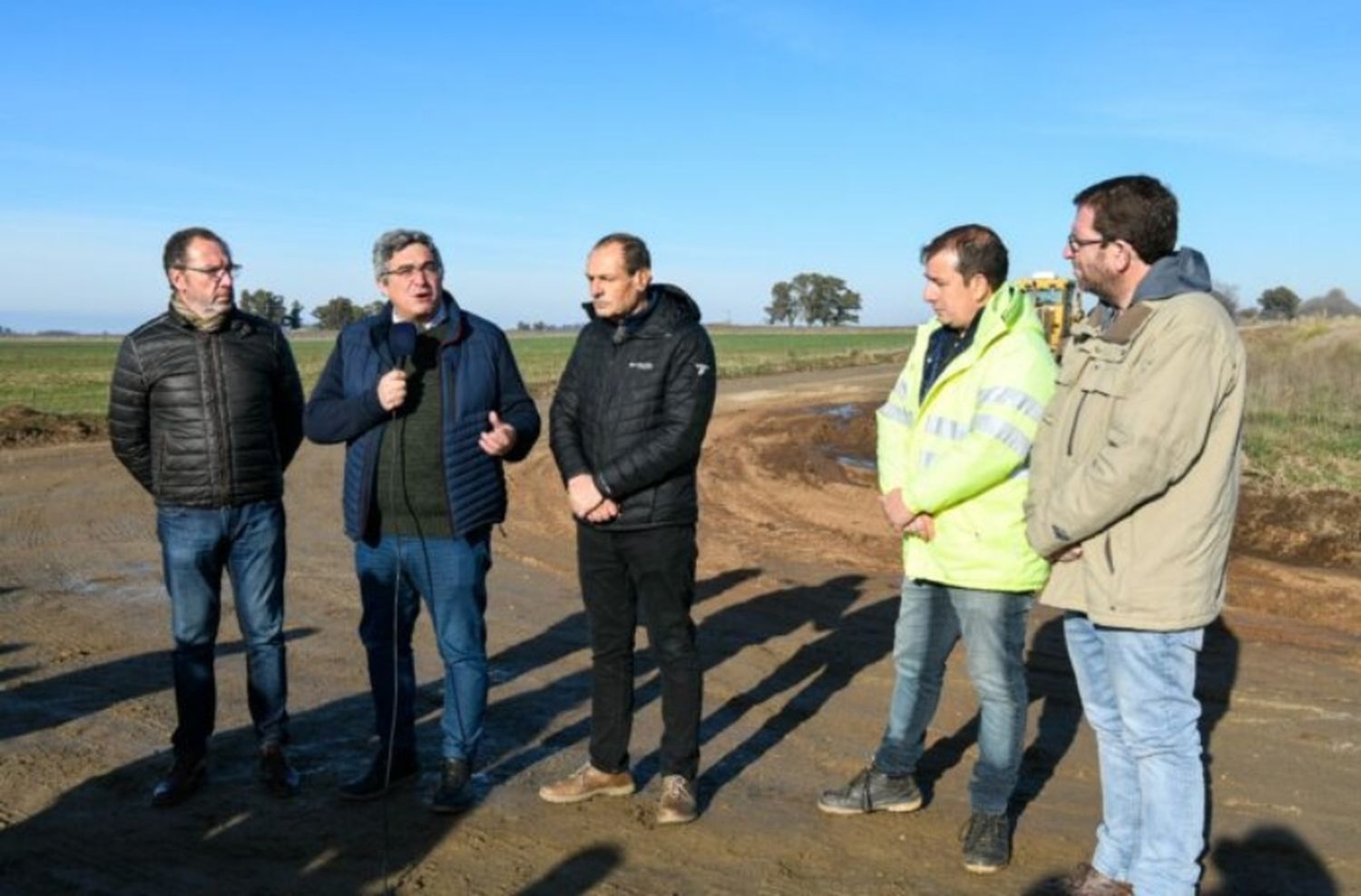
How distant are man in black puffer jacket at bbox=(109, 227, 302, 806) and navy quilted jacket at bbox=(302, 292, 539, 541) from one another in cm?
32

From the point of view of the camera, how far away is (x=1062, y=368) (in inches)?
154

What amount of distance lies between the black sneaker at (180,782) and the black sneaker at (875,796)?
263 cm

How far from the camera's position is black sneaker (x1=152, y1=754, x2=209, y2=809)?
4.80 metres

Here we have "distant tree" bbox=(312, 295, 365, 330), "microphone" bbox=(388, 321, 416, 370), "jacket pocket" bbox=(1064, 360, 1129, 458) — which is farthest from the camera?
"distant tree" bbox=(312, 295, 365, 330)

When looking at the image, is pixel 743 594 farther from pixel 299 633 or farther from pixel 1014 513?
pixel 1014 513

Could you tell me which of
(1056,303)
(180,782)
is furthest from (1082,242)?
(1056,303)

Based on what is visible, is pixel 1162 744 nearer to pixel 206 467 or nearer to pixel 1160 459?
pixel 1160 459

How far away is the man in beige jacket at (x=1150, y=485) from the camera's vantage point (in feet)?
11.4

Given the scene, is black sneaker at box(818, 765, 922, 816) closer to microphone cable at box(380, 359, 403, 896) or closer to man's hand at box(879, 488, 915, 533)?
man's hand at box(879, 488, 915, 533)

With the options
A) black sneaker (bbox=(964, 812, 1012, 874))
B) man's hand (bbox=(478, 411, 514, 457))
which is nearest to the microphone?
man's hand (bbox=(478, 411, 514, 457))

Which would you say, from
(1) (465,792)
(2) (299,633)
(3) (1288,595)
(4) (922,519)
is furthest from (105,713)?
(3) (1288,595)

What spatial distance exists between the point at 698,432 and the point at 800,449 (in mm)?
13037

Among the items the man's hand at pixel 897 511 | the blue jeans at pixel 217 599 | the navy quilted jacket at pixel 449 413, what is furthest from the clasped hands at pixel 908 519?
the blue jeans at pixel 217 599

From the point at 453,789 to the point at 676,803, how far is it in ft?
3.02
